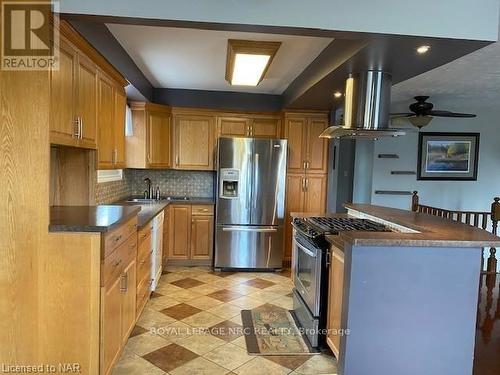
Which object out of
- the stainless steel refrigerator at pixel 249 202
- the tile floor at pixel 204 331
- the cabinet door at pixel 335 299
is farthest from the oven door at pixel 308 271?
the stainless steel refrigerator at pixel 249 202

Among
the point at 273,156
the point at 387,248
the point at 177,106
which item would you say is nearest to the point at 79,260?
the point at 387,248

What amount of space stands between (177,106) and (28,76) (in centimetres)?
A: 319

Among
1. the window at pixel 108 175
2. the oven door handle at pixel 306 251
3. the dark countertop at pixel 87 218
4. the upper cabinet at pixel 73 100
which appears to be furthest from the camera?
the window at pixel 108 175

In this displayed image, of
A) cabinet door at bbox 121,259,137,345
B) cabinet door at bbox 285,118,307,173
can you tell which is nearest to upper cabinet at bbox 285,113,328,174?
cabinet door at bbox 285,118,307,173

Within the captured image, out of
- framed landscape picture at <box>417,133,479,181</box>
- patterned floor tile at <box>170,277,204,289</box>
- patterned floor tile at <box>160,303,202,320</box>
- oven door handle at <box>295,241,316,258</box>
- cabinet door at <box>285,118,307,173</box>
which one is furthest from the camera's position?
framed landscape picture at <box>417,133,479,181</box>

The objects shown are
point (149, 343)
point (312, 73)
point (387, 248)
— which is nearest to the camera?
point (387, 248)

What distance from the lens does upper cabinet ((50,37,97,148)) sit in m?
2.10

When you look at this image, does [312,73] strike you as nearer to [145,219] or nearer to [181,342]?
[145,219]

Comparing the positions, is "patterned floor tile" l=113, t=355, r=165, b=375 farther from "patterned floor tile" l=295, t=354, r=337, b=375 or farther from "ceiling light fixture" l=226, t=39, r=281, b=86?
"ceiling light fixture" l=226, t=39, r=281, b=86

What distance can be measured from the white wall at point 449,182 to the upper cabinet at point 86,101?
13.4 feet

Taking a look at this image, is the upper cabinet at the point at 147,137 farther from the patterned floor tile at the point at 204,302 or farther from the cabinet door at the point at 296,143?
the patterned floor tile at the point at 204,302

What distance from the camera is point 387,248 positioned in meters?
2.24

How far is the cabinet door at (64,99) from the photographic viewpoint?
6.74 feet

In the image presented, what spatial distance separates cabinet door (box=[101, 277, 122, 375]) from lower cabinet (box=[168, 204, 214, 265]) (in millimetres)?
2435
